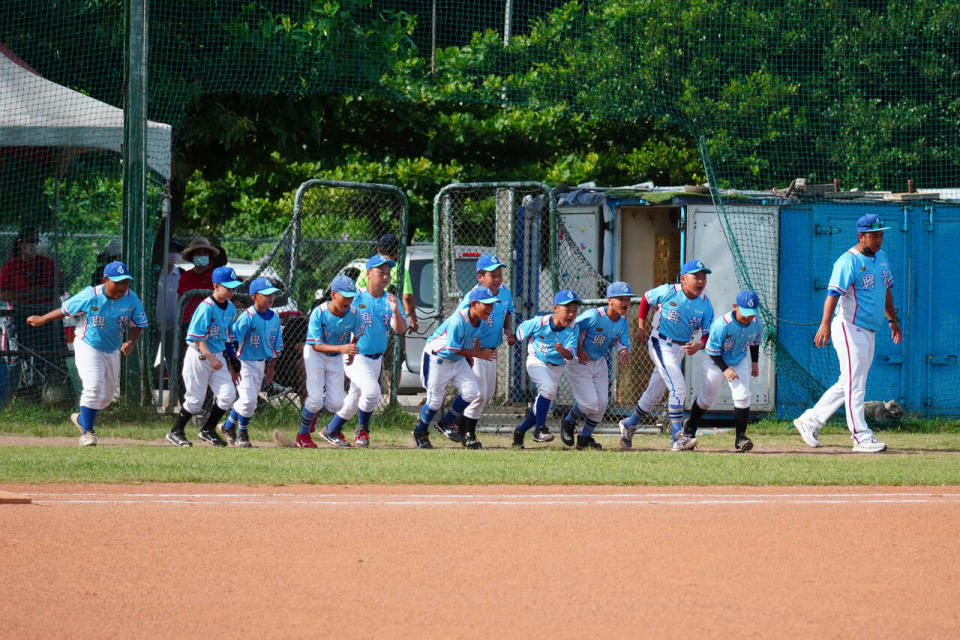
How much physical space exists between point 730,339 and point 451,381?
8.00ft

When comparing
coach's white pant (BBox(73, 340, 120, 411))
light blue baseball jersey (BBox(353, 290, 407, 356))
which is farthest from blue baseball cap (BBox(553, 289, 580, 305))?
coach's white pant (BBox(73, 340, 120, 411))

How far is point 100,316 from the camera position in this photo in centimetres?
1091

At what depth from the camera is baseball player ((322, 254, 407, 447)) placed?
11062 mm

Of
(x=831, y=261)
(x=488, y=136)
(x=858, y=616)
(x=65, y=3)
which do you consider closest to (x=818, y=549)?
(x=858, y=616)

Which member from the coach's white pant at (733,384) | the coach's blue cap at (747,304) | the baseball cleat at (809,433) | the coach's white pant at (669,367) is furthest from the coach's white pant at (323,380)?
the baseball cleat at (809,433)

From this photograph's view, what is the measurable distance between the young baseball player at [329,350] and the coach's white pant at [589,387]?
1929 mm

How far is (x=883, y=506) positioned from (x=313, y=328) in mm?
5244

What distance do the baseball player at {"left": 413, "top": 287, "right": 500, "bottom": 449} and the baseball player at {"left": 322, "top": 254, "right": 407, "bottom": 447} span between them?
430mm

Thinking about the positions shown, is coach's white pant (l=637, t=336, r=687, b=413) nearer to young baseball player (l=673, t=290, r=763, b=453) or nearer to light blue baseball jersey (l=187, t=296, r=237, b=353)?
young baseball player (l=673, t=290, r=763, b=453)

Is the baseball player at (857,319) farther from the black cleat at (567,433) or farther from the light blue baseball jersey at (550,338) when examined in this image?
the black cleat at (567,433)

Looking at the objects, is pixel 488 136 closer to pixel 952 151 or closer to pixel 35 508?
pixel 952 151

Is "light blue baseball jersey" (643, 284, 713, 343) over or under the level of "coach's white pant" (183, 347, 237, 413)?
Answer: over

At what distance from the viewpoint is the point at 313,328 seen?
11055 millimetres

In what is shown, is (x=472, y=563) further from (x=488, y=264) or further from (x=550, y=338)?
(x=488, y=264)
